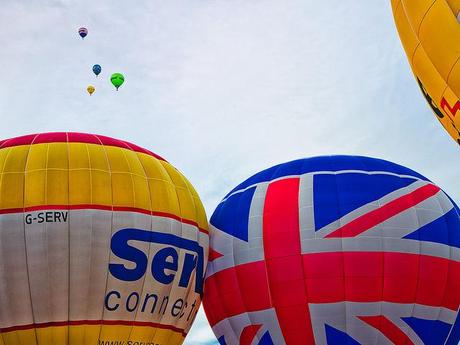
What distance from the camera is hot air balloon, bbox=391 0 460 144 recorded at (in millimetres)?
9281

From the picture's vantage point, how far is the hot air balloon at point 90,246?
12.8 m

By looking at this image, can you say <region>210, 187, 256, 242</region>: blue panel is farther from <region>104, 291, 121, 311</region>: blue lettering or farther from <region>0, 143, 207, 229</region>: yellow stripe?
<region>104, 291, 121, 311</region>: blue lettering

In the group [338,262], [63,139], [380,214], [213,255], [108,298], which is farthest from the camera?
[213,255]

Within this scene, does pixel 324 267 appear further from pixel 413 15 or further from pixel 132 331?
pixel 413 15

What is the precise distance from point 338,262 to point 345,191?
1.47 metres

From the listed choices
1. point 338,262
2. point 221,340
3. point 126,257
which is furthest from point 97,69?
point 338,262

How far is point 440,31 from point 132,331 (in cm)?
720

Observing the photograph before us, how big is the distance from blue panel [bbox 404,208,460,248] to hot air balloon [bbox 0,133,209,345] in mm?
4136

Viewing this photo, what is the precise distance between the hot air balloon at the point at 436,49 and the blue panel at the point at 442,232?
4.50 metres

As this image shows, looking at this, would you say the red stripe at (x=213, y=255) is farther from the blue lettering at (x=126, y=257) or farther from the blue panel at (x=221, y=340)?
the blue lettering at (x=126, y=257)

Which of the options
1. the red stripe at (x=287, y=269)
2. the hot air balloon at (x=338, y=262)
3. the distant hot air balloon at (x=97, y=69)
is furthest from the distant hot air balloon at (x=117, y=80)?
the red stripe at (x=287, y=269)

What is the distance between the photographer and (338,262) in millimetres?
14547

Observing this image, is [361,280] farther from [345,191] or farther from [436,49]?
[436,49]

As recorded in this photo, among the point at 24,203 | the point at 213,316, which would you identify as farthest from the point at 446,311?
the point at 24,203
